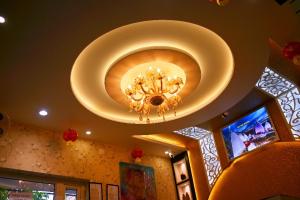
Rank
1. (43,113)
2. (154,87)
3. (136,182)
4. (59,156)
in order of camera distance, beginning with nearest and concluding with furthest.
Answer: (154,87)
(43,113)
(59,156)
(136,182)

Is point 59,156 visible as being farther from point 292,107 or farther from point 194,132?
point 292,107

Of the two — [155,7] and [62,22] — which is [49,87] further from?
[155,7]

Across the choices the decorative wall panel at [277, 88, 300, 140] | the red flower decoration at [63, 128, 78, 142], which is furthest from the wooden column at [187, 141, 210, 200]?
the red flower decoration at [63, 128, 78, 142]

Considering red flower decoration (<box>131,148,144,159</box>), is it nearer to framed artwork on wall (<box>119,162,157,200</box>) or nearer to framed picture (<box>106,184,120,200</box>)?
framed artwork on wall (<box>119,162,157,200</box>)

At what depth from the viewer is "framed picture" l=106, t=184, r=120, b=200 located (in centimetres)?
561

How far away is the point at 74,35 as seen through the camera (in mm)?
3488

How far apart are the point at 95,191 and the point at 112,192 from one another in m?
0.39

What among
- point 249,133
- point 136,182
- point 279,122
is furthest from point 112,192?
point 279,122

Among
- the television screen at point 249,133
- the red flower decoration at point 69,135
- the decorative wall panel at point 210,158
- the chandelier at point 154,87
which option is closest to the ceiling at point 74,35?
the red flower decoration at point 69,135

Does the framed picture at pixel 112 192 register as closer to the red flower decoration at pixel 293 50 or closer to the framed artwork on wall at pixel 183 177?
the framed artwork on wall at pixel 183 177

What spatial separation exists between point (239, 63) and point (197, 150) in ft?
10.5

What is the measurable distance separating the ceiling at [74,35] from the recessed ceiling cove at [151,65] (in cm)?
31

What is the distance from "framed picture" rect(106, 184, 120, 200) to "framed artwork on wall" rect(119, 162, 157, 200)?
16 centimetres

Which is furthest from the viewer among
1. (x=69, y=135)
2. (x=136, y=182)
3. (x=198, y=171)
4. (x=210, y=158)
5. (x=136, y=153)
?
(x=198, y=171)
